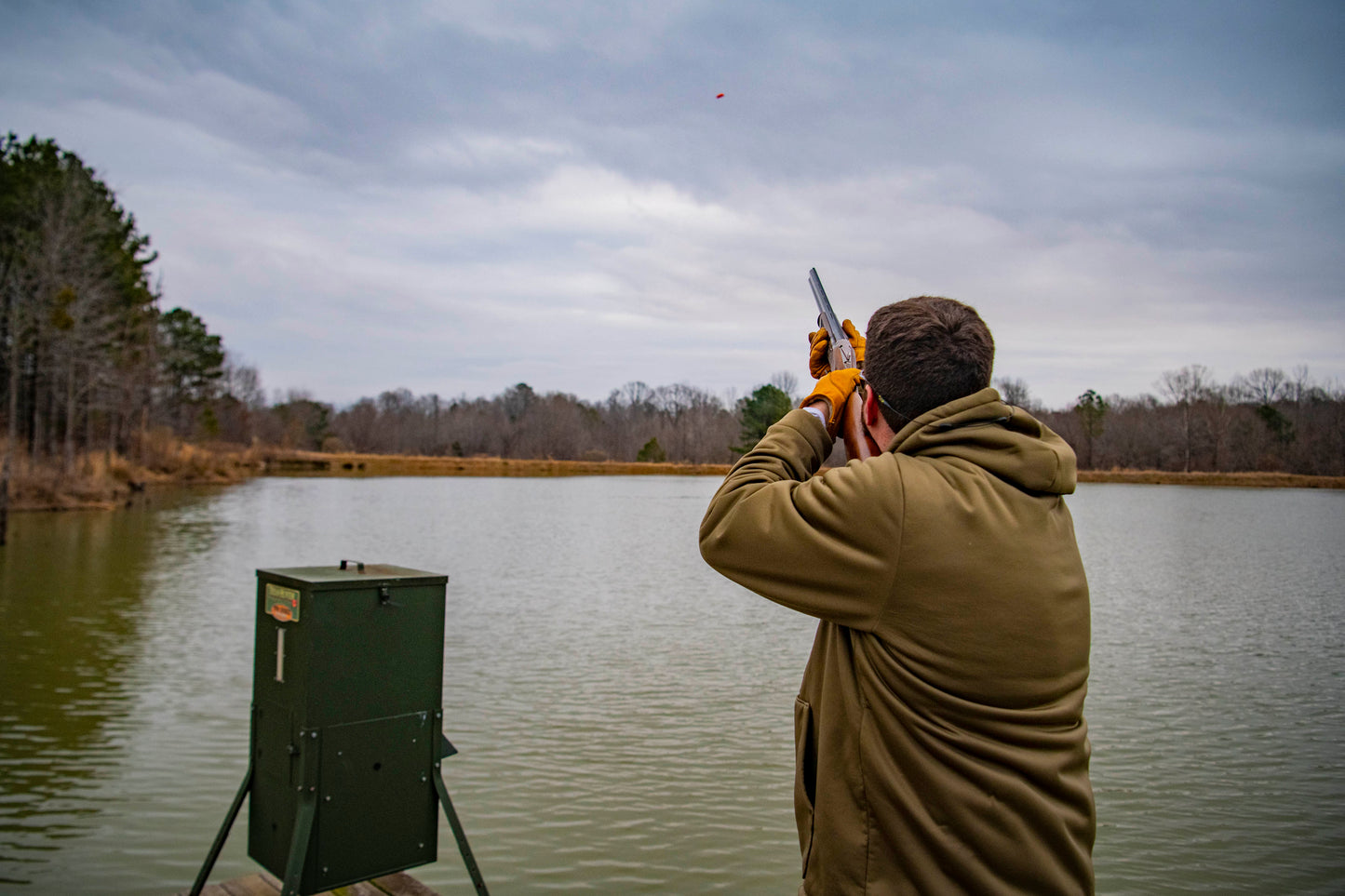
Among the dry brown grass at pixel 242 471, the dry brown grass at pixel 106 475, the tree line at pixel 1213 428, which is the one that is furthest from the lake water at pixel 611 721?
the tree line at pixel 1213 428

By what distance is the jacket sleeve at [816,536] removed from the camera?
1662 mm

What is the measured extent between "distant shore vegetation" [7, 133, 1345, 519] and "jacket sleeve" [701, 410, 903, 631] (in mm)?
9242

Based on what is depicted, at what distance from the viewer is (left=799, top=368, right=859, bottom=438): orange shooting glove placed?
6.73ft

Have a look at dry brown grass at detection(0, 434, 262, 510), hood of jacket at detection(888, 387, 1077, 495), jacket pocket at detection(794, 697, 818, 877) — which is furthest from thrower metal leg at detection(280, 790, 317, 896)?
dry brown grass at detection(0, 434, 262, 510)

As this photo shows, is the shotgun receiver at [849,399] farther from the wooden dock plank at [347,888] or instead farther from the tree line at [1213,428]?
the tree line at [1213,428]

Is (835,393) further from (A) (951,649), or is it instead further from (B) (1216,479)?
(B) (1216,479)

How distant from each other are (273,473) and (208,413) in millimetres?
5590

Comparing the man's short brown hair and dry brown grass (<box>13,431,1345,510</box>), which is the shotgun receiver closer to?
the man's short brown hair

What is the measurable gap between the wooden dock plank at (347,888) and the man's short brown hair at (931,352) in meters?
3.01

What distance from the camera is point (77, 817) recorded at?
18.7 ft

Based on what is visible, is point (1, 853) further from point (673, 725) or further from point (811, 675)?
point (811, 675)

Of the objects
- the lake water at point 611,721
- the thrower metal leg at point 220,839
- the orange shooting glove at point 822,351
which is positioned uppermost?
the orange shooting glove at point 822,351

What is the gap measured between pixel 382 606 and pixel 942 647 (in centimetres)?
244

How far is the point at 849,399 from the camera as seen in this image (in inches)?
81.6
